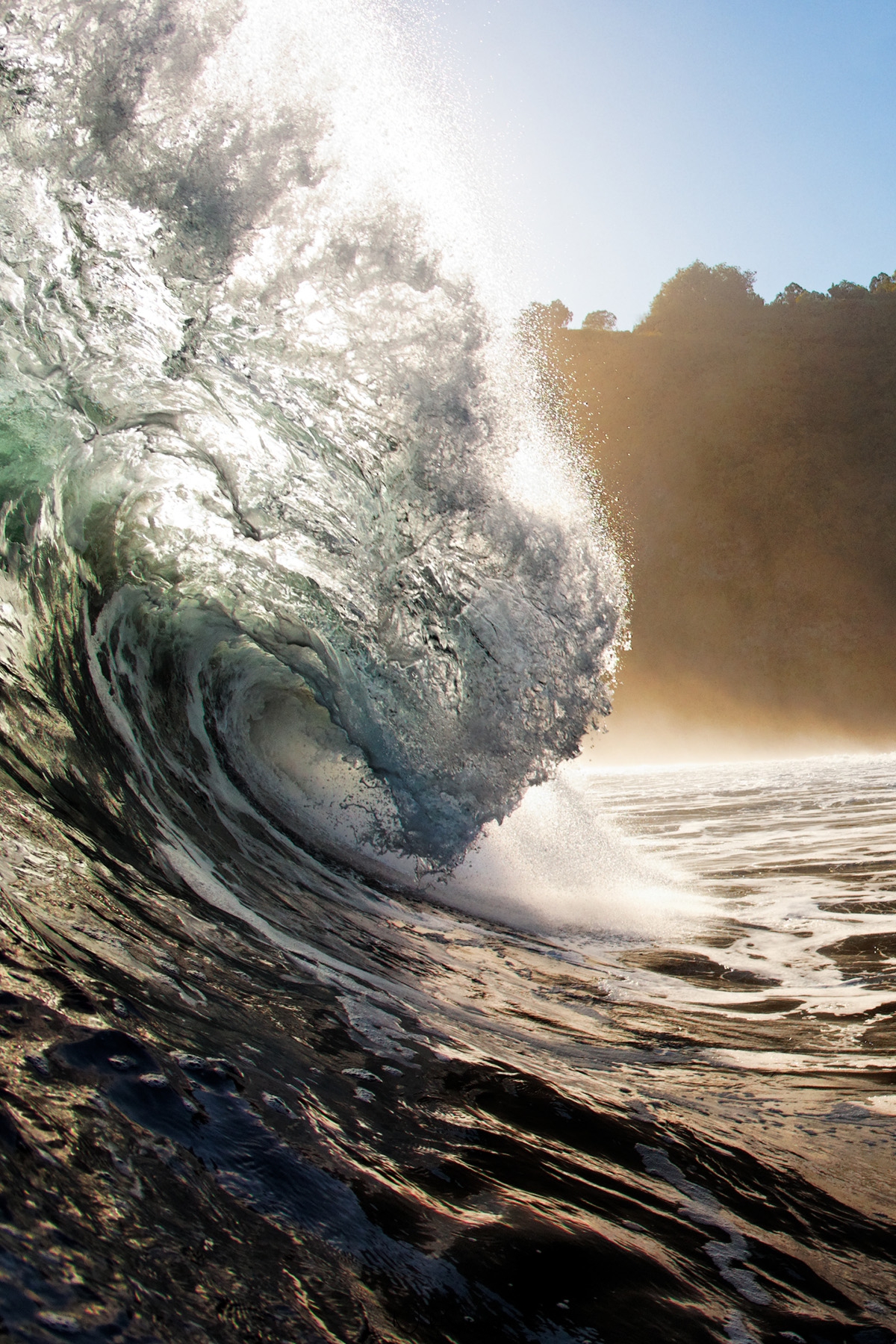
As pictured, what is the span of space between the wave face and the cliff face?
2627 centimetres

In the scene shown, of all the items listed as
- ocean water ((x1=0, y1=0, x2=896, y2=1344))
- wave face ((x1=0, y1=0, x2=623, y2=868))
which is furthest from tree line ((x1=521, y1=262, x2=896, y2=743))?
wave face ((x1=0, y1=0, x2=623, y2=868))

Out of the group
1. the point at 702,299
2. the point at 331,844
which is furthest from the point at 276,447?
the point at 702,299

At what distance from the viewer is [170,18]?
3.12 meters

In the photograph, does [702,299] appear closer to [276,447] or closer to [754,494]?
[754,494]

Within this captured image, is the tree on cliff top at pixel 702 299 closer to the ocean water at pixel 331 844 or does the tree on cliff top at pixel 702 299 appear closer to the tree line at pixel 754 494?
the tree line at pixel 754 494

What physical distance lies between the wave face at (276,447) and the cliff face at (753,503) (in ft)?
86.2

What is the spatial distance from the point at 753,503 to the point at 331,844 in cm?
3444

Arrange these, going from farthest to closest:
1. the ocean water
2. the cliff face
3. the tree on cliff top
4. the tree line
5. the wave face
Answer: the tree on cliff top, the tree line, the cliff face, the wave face, the ocean water

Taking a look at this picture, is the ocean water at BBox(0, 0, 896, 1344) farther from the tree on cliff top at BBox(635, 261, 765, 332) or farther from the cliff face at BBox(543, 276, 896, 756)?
the tree on cliff top at BBox(635, 261, 765, 332)

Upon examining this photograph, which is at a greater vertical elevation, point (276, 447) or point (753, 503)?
point (753, 503)

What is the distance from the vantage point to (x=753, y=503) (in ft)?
116

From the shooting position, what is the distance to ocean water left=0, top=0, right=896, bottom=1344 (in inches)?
42.6

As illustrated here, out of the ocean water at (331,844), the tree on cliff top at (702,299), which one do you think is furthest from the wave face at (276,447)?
the tree on cliff top at (702,299)

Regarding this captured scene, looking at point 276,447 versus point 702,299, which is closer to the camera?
point 276,447
